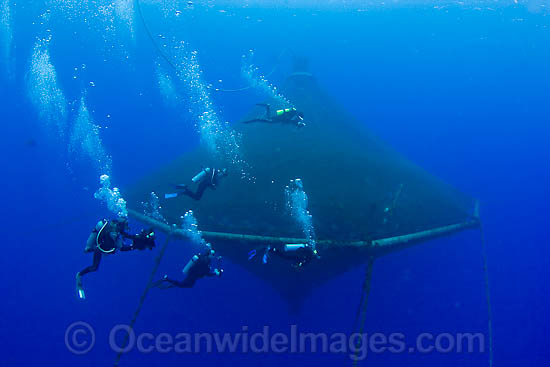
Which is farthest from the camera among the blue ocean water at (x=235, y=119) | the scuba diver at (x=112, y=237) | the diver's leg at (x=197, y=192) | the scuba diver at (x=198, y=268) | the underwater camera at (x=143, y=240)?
the blue ocean water at (x=235, y=119)

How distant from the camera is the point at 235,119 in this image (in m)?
32.4

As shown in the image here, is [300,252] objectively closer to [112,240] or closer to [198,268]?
[198,268]

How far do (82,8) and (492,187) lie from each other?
159 ft

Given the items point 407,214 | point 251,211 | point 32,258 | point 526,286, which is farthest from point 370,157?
point 32,258

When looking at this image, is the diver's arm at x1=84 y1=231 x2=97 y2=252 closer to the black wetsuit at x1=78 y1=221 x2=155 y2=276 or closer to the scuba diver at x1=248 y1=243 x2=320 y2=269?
the black wetsuit at x1=78 y1=221 x2=155 y2=276

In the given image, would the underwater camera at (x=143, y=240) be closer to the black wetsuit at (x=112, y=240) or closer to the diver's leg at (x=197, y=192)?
the black wetsuit at (x=112, y=240)

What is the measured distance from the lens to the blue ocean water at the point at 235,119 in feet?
54.4

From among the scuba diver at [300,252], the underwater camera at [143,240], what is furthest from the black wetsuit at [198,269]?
the scuba diver at [300,252]

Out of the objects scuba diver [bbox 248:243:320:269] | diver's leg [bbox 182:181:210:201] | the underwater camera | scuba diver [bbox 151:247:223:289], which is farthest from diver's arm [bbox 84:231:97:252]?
scuba diver [bbox 248:243:320:269]

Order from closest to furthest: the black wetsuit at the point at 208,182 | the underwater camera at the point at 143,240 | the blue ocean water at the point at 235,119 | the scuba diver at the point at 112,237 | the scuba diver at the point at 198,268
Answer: the scuba diver at the point at 112,237 → the underwater camera at the point at 143,240 → the scuba diver at the point at 198,268 → the black wetsuit at the point at 208,182 → the blue ocean water at the point at 235,119

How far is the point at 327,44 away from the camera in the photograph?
4338 cm

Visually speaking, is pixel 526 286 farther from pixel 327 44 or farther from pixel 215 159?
pixel 327 44

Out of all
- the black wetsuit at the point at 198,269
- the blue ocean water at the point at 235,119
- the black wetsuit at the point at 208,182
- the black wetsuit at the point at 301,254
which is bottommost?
the blue ocean water at the point at 235,119

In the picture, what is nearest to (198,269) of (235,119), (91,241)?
(91,241)
